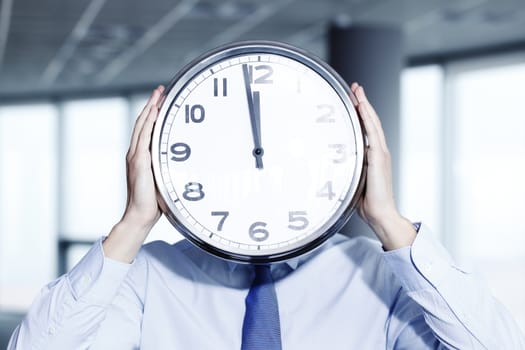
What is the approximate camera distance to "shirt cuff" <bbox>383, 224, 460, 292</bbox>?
3.97 feet

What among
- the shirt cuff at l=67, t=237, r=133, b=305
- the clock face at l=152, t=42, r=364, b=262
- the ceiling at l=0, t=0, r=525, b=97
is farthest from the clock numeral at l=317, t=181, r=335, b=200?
the ceiling at l=0, t=0, r=525, b=97

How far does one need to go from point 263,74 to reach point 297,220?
0.25 meters

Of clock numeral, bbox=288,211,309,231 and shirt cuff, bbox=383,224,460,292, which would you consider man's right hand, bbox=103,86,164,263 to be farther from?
shirt cuff, bbox=383,224,460,292

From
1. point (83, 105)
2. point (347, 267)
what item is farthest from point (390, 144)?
point (83, 105)

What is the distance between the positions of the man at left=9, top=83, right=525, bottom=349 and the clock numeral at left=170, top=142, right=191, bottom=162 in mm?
41

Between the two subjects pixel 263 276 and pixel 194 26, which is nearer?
pixel 263 276

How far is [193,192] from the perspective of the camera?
1165 mm

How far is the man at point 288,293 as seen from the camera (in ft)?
3.96

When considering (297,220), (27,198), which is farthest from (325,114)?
(27,198)

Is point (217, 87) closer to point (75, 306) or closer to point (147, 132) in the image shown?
point (147, 132)

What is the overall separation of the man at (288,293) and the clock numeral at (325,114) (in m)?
→ 0.05

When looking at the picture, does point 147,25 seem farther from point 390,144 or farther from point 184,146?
point 184,146

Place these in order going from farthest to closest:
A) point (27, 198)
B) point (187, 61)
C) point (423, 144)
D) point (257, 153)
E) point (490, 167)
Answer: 1. point (27, 198)
2. point (187, 61)
3. point (423, 144)
4. point (490, 167)
5. point (257, 153)

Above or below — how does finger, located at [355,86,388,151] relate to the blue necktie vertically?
above
